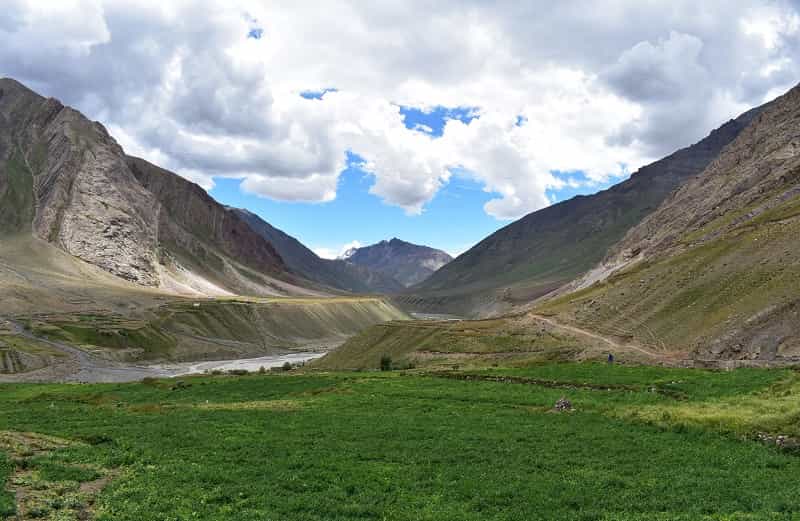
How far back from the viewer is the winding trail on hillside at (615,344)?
68125 mm

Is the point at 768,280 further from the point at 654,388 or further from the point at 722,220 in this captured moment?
the point at 722,220

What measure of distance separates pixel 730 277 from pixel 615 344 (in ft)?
63.9

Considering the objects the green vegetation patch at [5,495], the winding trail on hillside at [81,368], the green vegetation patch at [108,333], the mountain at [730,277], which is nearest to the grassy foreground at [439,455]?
the green vegetation patch at [5,495]

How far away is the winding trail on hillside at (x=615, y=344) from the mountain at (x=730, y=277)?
224 centimetres

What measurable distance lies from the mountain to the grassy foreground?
87.1ft

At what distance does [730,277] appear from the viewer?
8188cm

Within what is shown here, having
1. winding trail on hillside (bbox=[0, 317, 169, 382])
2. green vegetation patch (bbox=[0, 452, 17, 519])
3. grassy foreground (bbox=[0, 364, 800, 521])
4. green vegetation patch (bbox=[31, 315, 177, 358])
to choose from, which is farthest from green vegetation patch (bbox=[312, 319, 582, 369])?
green vegetation patch (bbox=[0, 452, 17, 519])

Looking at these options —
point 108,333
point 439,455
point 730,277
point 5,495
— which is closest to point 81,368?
point 108,333

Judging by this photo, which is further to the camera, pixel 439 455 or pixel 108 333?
pixel 108 333

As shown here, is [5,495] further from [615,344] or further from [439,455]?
[615,344]

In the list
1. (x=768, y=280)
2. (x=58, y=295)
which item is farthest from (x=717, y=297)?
(x=58, y=295)

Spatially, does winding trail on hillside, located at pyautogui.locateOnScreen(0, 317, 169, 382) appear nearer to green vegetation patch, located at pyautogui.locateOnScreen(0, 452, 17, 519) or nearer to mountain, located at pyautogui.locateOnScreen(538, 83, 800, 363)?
mountain, located at pyautogui.locateOnScreen(538, 83, 800, 363)

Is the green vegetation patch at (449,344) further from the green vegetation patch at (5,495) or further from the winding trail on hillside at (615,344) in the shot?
the green vegetation patch at (5,495)

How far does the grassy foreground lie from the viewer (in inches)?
720
